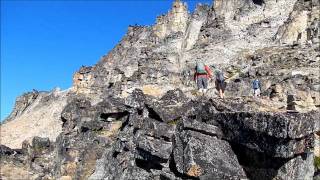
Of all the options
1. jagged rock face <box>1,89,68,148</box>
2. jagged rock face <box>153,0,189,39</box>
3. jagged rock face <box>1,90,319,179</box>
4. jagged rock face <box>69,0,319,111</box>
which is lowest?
jagged rock face <box>1,90,319,179</box>

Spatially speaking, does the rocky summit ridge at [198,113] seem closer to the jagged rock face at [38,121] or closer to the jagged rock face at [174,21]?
the jagged rock face at [38,121]

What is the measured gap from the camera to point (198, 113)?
1806 centimetres

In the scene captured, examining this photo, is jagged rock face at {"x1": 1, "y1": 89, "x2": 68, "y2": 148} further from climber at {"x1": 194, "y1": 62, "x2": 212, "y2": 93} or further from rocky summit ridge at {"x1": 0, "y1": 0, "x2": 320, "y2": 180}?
climber at {"x1": 194, "y1": 62, "x2": 212, "y2": 93}

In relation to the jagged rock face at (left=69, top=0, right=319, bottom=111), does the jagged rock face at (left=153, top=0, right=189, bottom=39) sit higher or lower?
higher

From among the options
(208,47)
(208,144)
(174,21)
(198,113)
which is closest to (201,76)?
(198,113)

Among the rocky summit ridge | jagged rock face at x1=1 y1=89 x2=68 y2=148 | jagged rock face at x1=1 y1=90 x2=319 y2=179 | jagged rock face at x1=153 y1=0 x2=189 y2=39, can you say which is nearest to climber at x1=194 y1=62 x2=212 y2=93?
the rocky summit ridge

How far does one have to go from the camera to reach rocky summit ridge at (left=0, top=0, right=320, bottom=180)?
1545 cm

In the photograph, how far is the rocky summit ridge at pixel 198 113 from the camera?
15.4 m

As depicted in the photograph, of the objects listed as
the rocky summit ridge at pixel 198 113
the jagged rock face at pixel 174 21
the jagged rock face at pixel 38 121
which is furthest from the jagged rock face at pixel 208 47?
the jagged rock face at pixel 38 121

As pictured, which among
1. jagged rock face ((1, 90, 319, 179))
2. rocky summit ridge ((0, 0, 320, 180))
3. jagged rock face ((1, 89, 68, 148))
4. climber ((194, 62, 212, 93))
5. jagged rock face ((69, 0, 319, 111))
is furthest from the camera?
jagged rock face ((1, 89, 68, 148))

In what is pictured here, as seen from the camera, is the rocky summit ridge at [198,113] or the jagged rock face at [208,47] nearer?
the rocky summit ridge at [198,113]

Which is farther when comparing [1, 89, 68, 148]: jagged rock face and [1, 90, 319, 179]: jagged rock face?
[1, 89, 68, 148]: jagged rock face

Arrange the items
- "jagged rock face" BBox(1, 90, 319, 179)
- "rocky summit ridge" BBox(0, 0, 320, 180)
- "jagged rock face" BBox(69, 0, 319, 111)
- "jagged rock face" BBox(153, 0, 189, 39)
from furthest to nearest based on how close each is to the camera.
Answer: "jagged rock face" BBox(153, 0, 189, 39) → "jagged rock face" BBox(69, 0, 319, 111) → "rocky summit ridge" BBox(0, 0, 320, 180) → "jagged rock face" BBox(1, 90, 319, 179)

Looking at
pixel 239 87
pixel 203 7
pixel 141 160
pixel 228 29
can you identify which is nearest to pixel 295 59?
pixel 239 87
